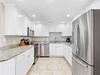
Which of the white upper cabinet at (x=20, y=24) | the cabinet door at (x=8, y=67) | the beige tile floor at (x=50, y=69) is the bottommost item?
the beige tile floor at (x=50, y=69)

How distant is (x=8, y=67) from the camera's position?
6.46 feet

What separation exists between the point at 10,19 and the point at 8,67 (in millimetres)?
1734

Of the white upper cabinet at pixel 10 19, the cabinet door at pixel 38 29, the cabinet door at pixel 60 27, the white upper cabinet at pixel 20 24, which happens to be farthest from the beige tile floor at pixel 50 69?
the cabinet door at pixel 60 27

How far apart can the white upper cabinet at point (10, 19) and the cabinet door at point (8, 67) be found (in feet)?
4.34

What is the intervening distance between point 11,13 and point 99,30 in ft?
8.55

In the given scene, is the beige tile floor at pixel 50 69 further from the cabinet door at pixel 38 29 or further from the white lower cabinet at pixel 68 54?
the cabinet door at pixel 38 29

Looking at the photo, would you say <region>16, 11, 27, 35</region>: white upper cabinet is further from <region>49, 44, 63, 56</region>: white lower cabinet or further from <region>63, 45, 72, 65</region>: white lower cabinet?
<region>49, 44, 63, 56</region>: white lower cabinet

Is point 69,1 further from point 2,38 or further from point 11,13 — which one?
point 2,38

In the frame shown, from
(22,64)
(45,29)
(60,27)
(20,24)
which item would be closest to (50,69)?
(22,64)

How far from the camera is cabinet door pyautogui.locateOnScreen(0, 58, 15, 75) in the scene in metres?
1.79

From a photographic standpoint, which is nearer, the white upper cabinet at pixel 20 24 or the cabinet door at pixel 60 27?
the white upper cabinet at pixel 20 24

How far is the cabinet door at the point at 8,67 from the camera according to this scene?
5.89 ft

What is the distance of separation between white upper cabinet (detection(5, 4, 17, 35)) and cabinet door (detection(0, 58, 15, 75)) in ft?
4.34

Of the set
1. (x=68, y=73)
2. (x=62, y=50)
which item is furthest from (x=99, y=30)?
(x=62, y=50)
